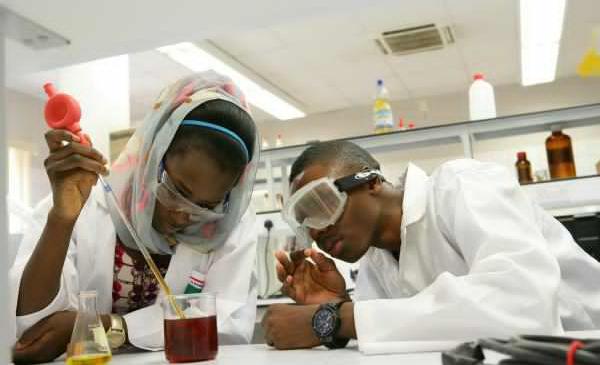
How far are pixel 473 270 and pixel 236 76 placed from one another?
502 cm

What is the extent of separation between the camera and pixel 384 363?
2.63 feet

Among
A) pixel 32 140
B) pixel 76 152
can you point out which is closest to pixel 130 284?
pixel 76 152

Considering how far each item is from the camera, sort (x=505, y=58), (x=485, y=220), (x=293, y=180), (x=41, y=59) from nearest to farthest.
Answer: (x=41, y=59), (x=485, y=220), (x=293, y=180), (x=505, y=58)

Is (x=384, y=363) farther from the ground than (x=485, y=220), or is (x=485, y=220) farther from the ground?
(x=485, y=220)

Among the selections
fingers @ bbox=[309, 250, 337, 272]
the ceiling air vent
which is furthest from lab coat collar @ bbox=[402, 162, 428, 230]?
the ceiling air vent

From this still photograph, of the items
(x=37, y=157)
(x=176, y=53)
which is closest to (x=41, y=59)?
(x=176, y=53)

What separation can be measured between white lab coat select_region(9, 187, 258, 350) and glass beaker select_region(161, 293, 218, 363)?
0.87 ft

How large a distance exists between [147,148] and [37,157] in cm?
423

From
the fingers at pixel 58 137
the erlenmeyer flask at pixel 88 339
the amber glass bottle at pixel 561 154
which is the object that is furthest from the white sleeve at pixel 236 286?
the amber glass bottle at pixel 561 154

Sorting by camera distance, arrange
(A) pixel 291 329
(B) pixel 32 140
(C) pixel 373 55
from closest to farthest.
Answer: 1. (A) pixel 291 329
2. (B) pixel 32 140
3. (C) pixel 373 55

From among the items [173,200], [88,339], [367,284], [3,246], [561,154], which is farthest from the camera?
[561,154]

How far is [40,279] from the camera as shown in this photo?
121cm

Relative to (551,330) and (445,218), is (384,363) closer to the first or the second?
(551,330)

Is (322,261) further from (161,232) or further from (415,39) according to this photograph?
(415,39)
